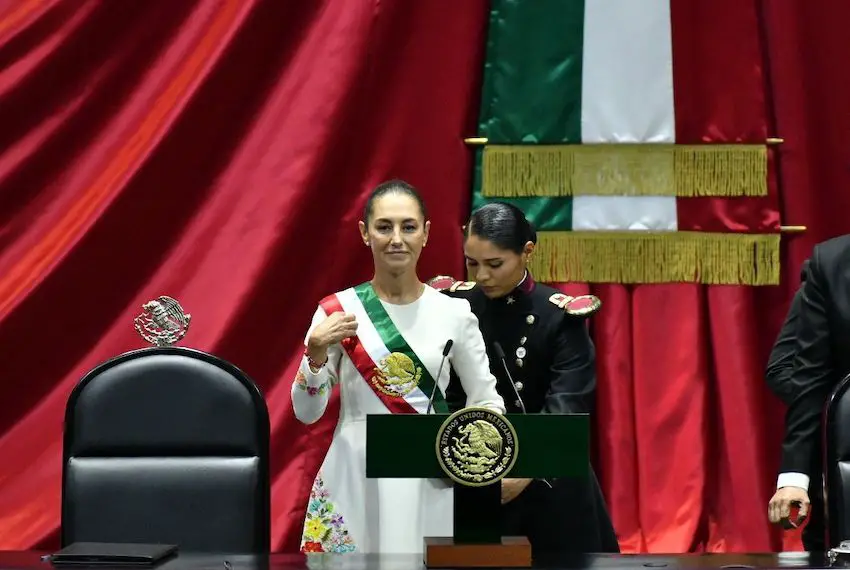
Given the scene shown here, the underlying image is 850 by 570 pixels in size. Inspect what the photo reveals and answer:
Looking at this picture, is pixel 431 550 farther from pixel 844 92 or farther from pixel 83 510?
pixel 844 92

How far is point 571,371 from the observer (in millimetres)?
2646

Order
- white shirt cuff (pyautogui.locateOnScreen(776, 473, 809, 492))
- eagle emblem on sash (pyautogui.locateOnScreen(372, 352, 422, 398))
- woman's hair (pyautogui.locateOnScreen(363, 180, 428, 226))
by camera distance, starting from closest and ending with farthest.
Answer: white shirt cuff (pyautogui.locateOnScreen(776, 473, 809, 492)) → eagle emblem on sash (pyautogui.locateOnScreen(372, 352, 422, 398)) → woman's hair (pyautogui.locateOnScreen(363, 180, 428, 226))

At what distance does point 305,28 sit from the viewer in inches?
142

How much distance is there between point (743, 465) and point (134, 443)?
1.96m

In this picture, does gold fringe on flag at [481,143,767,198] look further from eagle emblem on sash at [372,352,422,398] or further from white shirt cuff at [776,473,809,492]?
white shirt cuff at [776,473,809,492]

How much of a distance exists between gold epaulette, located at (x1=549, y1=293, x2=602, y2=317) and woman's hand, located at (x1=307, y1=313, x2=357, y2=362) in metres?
0.58

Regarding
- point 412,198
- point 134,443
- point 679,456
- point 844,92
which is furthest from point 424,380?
point 844,92

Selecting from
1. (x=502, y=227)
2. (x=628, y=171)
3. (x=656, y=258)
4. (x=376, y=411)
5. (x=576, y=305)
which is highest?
(x=628, y=171)

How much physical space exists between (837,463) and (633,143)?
1.65 meters

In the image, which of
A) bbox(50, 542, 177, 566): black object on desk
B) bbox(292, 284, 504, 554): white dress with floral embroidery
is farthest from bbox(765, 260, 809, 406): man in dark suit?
bbox(50, 542, 177, 566): black object on desk

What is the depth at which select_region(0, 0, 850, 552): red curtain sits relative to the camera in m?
3.53

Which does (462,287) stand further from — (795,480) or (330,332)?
(795,480)

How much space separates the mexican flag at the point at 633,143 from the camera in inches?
139

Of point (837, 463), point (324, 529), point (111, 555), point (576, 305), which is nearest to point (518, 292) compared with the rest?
point (576, 305)
